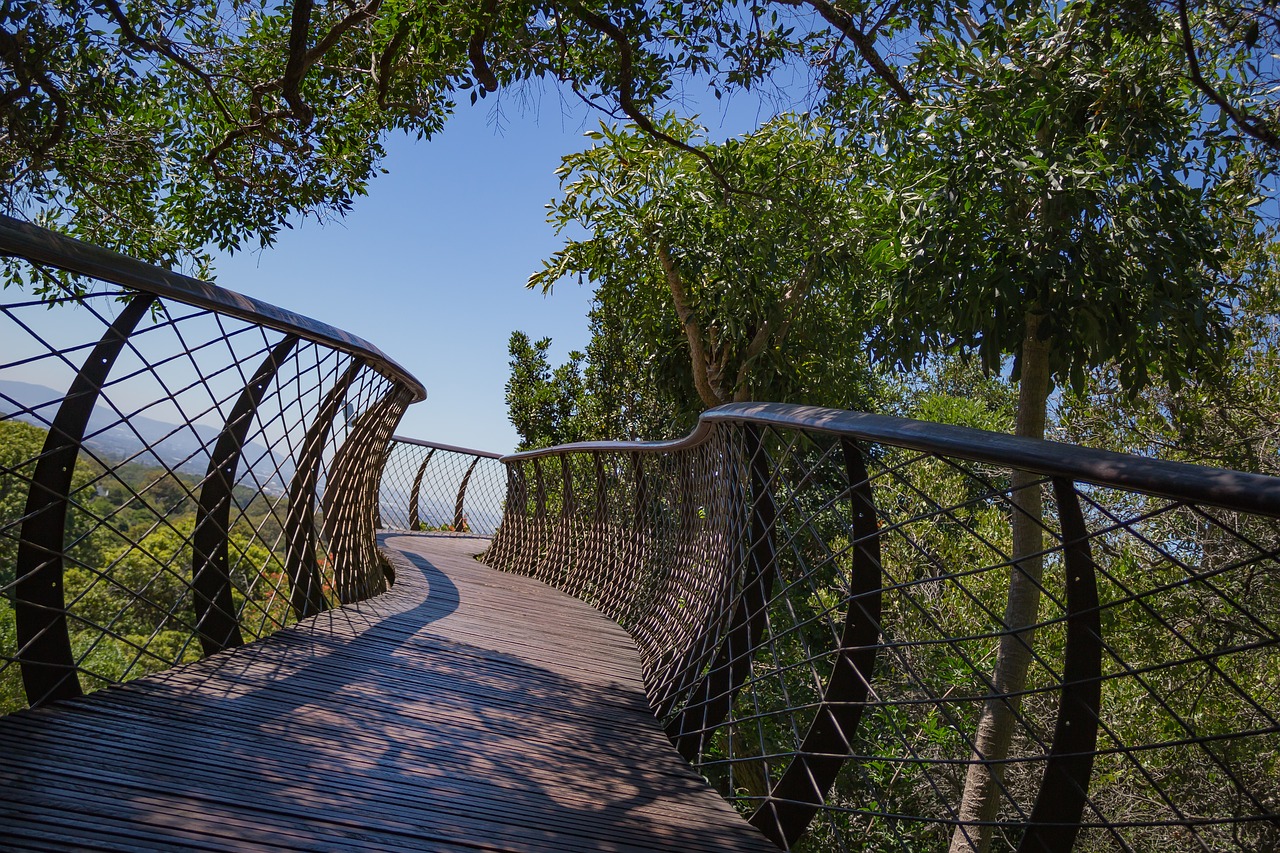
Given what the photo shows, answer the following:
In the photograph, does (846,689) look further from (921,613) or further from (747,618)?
(921,613)

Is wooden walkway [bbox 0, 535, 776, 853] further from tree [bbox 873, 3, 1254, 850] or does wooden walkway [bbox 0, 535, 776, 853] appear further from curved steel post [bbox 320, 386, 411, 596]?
tree [bbox 873, 3, 1254, 850]

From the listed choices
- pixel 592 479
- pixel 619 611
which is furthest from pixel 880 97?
pixel 619 611

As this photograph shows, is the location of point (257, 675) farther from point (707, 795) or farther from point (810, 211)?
point (810, 211)

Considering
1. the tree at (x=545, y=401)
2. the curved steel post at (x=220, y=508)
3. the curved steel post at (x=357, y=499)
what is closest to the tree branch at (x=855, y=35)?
the curved steel post at (x=357, y=499)

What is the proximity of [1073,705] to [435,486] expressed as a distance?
1068 cm

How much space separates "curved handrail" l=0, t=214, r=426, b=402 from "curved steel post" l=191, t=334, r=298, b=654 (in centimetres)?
15

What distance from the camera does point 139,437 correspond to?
216cm

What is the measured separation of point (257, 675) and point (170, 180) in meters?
6.13

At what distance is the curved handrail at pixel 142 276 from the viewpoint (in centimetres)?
158

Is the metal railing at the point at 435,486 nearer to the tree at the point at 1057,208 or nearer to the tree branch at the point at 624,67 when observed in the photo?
the tree branch at the point at 624,67

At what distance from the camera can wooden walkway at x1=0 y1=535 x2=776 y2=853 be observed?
148 centimetres

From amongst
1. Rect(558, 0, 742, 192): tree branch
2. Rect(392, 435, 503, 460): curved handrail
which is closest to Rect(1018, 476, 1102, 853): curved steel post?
Rect(558, 0, 742, 192): tree branch

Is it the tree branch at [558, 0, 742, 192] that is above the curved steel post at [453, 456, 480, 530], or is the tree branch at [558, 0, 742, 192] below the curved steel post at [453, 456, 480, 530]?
above

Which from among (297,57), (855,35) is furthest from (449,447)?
(855,35)
